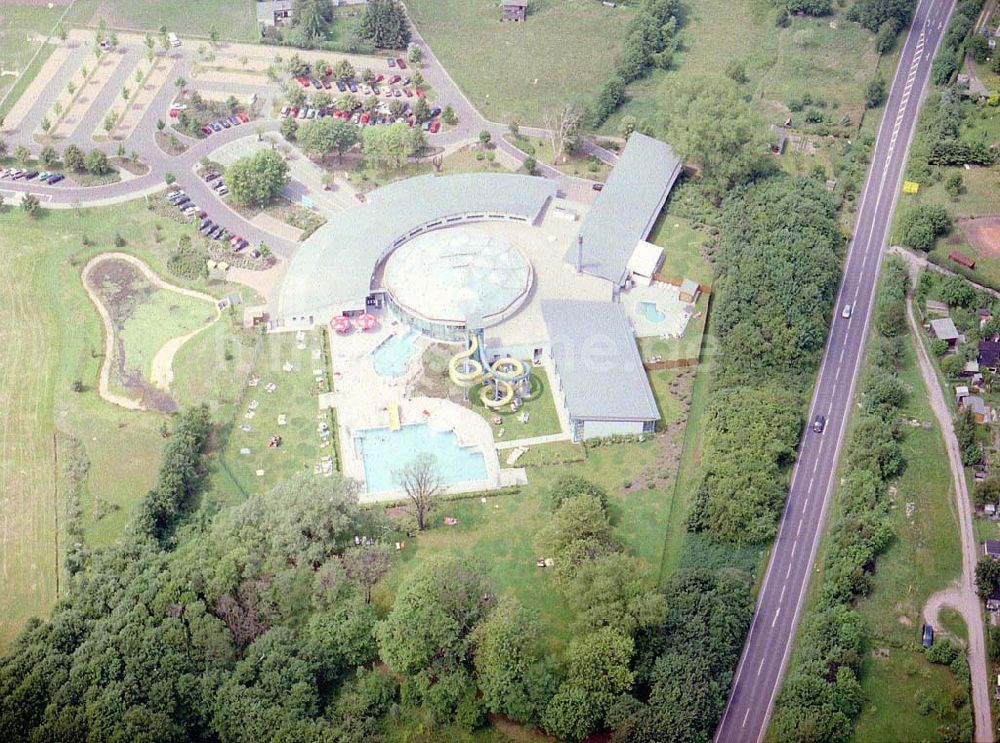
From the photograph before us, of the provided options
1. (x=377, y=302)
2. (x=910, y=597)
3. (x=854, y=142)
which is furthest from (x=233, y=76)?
(x=910, y=597)

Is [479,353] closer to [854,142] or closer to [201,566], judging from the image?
[201,566]

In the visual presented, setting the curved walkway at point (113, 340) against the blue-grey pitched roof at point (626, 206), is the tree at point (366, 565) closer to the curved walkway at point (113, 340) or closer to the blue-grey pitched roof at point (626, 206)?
the curved walkway at point (113, 340)

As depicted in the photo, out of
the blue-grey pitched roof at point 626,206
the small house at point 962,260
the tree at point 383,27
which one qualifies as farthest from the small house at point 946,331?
the tree at point 383,27

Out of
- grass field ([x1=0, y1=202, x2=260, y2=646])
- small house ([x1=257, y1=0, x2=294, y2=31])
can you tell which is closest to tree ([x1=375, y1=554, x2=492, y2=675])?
grass field ([x1=0, y1=202, x2=260, y2=646])

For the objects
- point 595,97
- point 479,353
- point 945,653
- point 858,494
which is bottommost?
point 945,653

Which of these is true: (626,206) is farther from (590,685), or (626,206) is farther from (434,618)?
(590,685)

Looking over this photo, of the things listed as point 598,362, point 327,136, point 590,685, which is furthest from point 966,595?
point 327,136

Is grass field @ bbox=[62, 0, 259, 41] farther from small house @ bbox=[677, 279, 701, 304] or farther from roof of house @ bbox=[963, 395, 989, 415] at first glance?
roof of house @ bbox=[963, 395, 989, 415]
